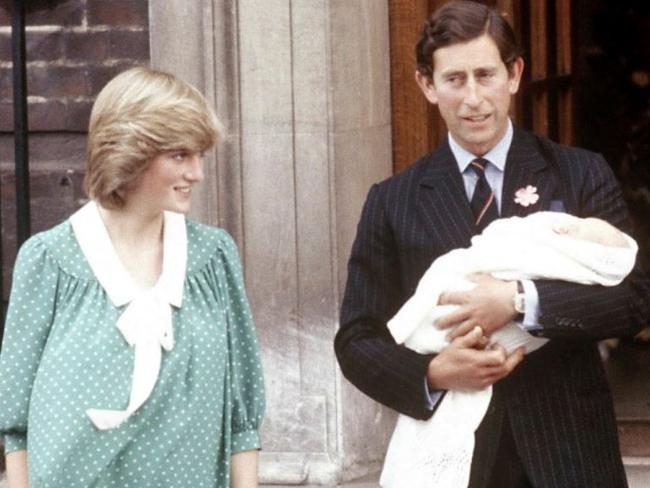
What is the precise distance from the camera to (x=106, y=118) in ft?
13.6

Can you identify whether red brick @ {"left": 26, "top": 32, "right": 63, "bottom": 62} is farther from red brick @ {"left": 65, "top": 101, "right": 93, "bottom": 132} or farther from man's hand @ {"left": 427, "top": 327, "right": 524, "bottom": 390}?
man's hand @ {"left": 427, "top": 327, "right": 524, "bottom": 390}

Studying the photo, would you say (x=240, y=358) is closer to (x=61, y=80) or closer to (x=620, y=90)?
(x=61, y=80)

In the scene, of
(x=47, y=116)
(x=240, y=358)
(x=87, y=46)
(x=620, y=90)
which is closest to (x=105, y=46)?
(x=87, y=46)

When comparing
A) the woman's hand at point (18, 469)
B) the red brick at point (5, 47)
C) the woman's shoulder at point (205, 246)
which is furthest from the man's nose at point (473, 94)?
the red brick at point (5, 47)

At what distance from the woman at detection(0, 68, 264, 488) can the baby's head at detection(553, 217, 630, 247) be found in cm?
71

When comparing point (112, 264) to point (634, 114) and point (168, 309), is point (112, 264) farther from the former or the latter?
point (634, 114)

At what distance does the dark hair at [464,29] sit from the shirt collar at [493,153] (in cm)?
16

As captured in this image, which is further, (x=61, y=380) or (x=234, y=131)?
(x=234, y=131)

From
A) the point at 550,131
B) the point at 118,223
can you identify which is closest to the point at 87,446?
the point at 118,223

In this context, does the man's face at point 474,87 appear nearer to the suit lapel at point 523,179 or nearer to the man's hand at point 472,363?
the suit lapel at point 523,179

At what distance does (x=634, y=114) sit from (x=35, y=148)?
4.43m

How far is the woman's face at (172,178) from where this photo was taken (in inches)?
164

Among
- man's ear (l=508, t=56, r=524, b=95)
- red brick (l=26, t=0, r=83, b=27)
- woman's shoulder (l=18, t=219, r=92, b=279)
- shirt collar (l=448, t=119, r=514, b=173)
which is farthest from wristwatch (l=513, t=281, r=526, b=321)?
red brick (l=26, t=0, r=83, b=27)

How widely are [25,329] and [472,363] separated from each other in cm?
88
